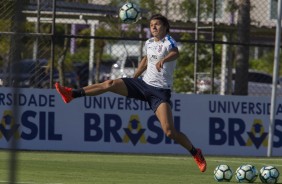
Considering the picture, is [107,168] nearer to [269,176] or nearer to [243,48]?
[269,176]

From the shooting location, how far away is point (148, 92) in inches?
441

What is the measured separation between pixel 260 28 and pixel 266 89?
8219 mm

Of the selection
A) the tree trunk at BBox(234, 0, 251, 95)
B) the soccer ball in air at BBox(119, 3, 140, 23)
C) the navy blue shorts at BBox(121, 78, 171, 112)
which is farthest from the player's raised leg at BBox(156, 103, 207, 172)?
the tree trunk at BBox(234, 0, 251, 95)

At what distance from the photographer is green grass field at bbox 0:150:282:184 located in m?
9.88

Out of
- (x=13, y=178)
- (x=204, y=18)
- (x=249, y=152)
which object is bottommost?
(x=249, y=152)

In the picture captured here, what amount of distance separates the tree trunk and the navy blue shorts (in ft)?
26.4

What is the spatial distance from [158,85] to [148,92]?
6.8 inches

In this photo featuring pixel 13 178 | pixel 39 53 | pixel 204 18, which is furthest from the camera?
pixel 204 18

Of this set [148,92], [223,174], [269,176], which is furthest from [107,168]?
[269,176]

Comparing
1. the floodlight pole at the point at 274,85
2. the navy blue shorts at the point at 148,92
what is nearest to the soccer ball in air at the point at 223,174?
the navy blue shorts at the point at 148,92

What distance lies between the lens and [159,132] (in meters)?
16.5

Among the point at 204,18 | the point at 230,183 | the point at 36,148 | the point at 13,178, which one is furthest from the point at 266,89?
the point at 13,178

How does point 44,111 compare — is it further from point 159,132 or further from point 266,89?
point 266,89

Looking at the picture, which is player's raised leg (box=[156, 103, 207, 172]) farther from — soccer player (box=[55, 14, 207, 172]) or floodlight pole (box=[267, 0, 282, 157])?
floodlight pole (box=[267, 0, 282, 157])
